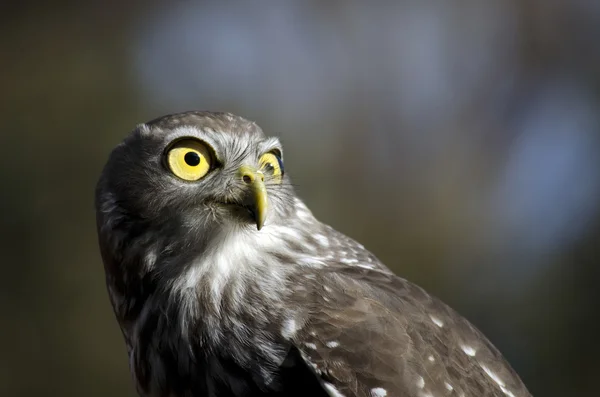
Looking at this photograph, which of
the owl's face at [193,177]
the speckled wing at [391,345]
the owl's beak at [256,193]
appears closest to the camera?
the speckled wing at [391,345]

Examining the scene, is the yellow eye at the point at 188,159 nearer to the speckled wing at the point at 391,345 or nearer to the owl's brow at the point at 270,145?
the owl's brow at the point at 270,145

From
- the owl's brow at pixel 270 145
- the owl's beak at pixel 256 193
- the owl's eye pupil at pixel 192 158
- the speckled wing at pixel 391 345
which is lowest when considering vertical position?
the speckled wing at pixel 391 345

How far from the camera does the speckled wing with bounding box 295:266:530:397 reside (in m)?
3.00

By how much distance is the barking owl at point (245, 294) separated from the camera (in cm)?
307

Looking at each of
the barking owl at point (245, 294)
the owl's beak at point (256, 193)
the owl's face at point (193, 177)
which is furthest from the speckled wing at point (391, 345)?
the owl's face at point (193, 177)

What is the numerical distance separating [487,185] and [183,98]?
6.31 metres

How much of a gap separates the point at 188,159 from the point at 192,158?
2 centimetres

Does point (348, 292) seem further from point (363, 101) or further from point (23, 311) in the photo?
point (363, 101)

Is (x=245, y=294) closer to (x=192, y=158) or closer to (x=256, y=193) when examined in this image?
(x=256, y=193)

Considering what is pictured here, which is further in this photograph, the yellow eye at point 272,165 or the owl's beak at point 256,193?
the yellow eye at point 272,165

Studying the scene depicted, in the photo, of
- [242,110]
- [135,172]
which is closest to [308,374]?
[135,172]

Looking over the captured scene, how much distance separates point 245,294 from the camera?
334 centimetres

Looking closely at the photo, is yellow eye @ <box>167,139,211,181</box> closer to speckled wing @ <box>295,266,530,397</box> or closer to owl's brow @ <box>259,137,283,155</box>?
owl's brow @ <box>259,137,283,155</box>

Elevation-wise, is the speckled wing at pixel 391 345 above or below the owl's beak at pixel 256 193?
below
